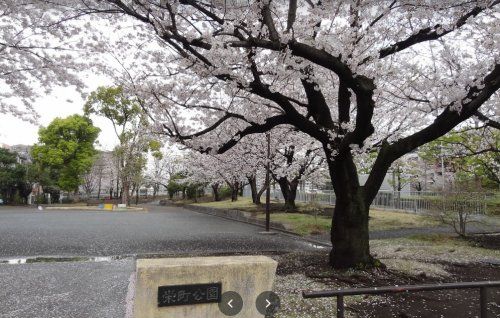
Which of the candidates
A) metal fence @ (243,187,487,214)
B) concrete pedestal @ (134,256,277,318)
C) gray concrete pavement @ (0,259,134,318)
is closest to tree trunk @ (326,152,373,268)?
concrete pedestal @ (134,256,277,318)

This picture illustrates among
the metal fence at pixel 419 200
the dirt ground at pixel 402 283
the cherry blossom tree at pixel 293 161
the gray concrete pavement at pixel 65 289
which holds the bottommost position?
the gray concrete pavement at pixel 65 289

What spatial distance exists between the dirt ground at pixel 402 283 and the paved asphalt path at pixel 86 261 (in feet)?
11.2

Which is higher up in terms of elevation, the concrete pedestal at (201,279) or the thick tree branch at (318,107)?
the thick tree branch at (318,107)

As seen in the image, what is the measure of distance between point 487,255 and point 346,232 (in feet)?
18.4

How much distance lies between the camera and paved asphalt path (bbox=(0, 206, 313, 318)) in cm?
623

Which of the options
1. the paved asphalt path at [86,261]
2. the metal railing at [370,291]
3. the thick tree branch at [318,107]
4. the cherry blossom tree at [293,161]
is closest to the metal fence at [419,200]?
the cherry blossom tree at [293,161]

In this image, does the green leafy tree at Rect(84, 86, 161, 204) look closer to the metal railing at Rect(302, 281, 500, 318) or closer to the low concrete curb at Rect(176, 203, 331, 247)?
the low concrete curb at Rect(176, 203, 331, 247)

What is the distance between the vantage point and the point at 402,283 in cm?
755

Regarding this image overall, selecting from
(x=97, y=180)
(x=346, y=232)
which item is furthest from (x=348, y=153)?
(x=97, y=180)

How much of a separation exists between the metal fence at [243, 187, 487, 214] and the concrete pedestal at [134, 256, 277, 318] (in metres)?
10.7

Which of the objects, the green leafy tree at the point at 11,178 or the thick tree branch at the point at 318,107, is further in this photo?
the green leafy tree at the point at 11,178

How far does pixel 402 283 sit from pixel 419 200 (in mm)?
16153

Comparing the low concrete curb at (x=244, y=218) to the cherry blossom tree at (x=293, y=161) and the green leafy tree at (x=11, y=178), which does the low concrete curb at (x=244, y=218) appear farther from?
the green leafy tree at (x=11, y=178)

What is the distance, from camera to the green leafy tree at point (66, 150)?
44.9m
